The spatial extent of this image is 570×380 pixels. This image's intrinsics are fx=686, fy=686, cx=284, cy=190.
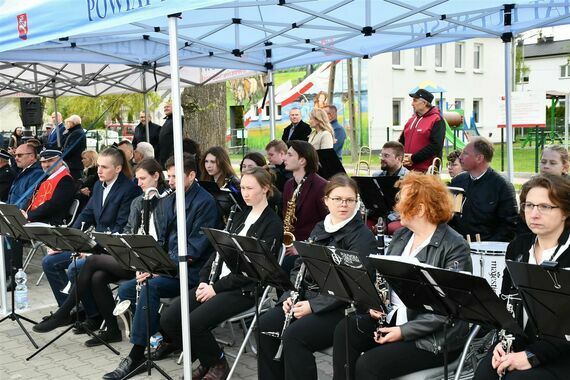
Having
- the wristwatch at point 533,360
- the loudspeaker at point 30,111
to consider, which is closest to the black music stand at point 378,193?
the wristwatch at point 533,360

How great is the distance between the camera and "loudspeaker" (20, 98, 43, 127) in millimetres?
19859

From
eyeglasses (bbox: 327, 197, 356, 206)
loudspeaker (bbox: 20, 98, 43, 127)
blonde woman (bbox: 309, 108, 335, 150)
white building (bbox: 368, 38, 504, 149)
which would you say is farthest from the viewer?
white building (bbox: 368, 38, 504, 149)

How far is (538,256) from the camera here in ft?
11.5

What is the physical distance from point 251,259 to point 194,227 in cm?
132

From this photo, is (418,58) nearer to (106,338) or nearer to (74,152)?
(74,152)

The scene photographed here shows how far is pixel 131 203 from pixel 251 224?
1.66 meters

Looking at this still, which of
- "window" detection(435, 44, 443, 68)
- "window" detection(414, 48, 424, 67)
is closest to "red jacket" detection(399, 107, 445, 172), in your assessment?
"window" detection(414, 48, 424, 67)

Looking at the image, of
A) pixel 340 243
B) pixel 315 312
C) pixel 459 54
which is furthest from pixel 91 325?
pixel 459 54

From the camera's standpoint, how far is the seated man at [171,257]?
204 inches

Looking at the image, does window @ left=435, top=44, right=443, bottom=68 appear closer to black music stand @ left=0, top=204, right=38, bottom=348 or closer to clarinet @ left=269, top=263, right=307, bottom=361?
black music stand @ left=0, top=204, right=38, bottom=348

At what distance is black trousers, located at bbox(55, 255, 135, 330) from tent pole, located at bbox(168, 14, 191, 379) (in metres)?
1.39

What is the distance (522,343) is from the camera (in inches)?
134

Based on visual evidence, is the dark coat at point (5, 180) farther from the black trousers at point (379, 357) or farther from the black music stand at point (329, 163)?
the black trousers at point (379, 357)

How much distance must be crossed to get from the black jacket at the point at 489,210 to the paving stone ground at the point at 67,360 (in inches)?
63.3
